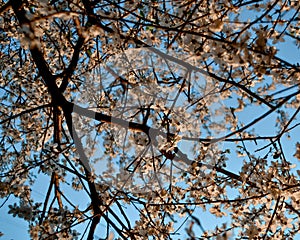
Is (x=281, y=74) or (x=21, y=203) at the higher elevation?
(x=281, y=74)

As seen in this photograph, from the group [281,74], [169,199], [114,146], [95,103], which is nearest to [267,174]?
[281,74]

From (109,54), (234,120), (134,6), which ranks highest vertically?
(109,54)

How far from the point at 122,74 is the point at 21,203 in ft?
3.89

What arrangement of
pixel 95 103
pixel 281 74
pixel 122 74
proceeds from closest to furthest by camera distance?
pixel 281 74 → pixel 122 74 → pixel 95 103

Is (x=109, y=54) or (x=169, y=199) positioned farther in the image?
(x=109, y=54)

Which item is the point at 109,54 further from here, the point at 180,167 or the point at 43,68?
the point at 180,167

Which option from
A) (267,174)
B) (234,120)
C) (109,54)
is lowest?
(267,174)

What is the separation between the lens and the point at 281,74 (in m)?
2.47

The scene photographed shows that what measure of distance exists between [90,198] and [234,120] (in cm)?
121

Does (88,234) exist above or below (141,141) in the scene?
below

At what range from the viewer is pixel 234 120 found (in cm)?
303

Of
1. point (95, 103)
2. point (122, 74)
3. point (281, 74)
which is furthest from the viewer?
point (95, 103)

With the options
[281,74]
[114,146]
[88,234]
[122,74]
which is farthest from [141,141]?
[281,74]

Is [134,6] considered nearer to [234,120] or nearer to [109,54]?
[109,54]
